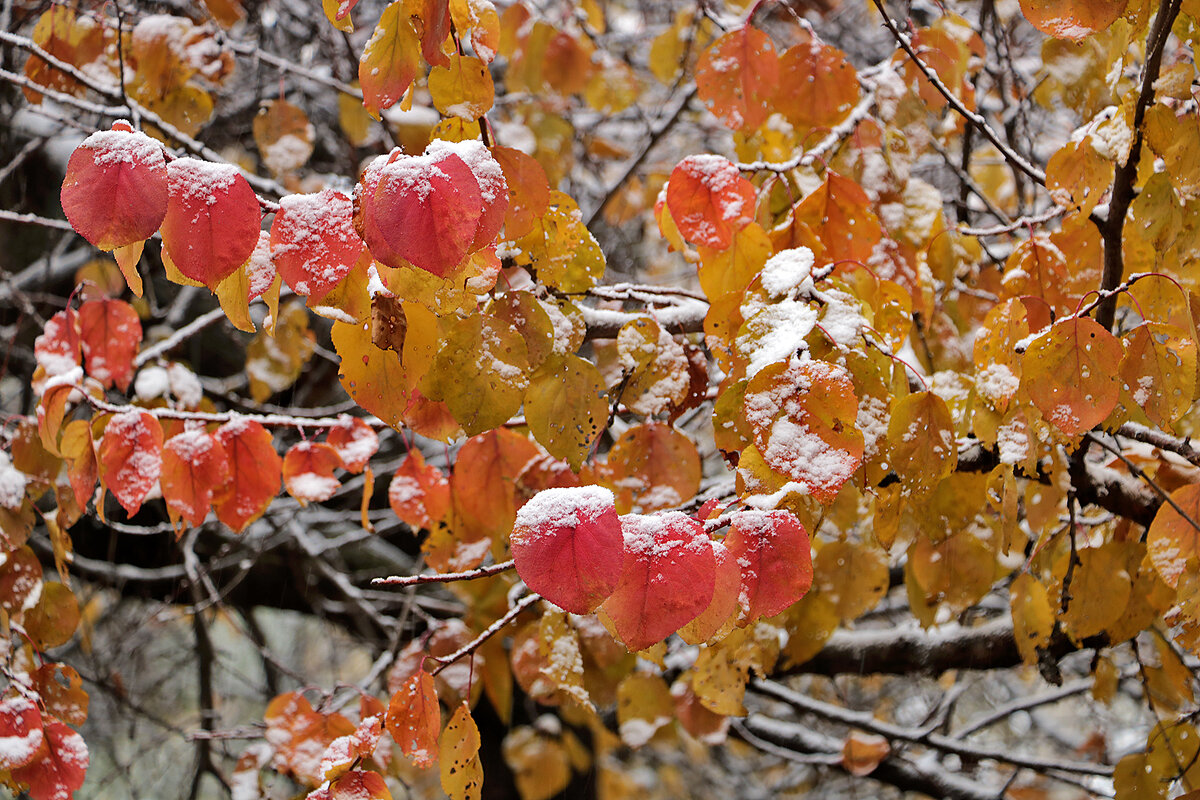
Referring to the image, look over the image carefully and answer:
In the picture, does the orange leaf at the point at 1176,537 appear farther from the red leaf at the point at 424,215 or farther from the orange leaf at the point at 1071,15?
the red leaf at the point at 424,215

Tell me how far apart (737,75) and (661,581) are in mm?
879

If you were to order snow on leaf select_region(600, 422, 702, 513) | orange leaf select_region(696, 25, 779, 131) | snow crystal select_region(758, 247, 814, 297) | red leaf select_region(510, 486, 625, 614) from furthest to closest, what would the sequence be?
orange leaf select_region(696, 25, 779, 131)
snow on leaf select_region(600, 422, 702, 513)
snow crystal select_region(758, 247, 814, 297)
red leaf select_region(510, 486, 625, 614)

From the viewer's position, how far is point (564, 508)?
2.09 feet

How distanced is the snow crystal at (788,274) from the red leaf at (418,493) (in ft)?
1.93

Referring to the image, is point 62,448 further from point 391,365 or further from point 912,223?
point 912,223

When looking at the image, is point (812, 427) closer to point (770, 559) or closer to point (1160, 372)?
point (770, 559)

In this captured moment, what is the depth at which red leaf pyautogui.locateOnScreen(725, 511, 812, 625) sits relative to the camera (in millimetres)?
645

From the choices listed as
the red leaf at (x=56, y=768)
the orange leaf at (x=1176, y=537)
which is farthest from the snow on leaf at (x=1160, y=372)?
the red leaf at (x=56, y=768)

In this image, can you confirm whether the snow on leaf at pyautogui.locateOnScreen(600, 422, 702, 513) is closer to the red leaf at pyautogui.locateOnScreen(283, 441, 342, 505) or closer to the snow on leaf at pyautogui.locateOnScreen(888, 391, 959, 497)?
the snow on leaf at pyautogui.locateOnScreen(888, 391, 959, 497)

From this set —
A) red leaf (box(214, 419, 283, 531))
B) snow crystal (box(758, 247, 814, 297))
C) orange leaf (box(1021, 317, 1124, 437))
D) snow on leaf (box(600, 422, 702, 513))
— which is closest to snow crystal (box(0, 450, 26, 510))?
red leaf (box(214, 419, 283, 531))

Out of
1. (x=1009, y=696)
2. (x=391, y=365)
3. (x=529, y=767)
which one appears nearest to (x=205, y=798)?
(x=529, y=767)

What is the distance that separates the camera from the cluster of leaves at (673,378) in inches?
25.7

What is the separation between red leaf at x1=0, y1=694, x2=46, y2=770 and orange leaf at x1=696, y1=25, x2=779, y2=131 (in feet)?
3.97

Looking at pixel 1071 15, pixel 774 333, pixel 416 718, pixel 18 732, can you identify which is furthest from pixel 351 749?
pixel 1071 15
